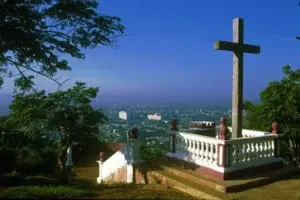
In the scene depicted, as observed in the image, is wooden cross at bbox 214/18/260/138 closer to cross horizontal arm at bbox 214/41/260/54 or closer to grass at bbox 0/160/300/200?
cross horizontal arm at bbox 214/41/260/54

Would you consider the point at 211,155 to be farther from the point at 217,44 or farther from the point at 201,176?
the point at 217,44

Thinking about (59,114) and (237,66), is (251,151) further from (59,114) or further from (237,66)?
(59,114)

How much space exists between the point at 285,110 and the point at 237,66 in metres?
3.95

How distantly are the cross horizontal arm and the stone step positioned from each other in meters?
3.47

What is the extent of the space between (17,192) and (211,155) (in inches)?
201

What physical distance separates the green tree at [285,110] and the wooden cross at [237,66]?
3415 mm

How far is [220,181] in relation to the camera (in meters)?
8.02

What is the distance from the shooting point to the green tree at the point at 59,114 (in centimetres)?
946

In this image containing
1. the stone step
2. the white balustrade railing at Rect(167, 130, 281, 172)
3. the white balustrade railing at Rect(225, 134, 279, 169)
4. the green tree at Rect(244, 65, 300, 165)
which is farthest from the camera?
the green tree at Rect(244, 65, 300, 165)

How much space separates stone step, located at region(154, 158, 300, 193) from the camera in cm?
776

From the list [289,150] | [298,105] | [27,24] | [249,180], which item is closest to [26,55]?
[27,24]

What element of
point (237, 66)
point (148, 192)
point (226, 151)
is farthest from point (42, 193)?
point (237, 66)

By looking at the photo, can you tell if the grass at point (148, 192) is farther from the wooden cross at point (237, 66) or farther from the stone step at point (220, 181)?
the wooden cross at point (237, 66)

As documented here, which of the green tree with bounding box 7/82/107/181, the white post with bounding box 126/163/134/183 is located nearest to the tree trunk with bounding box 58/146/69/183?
the green tree with bounding box 7/82/107/181
